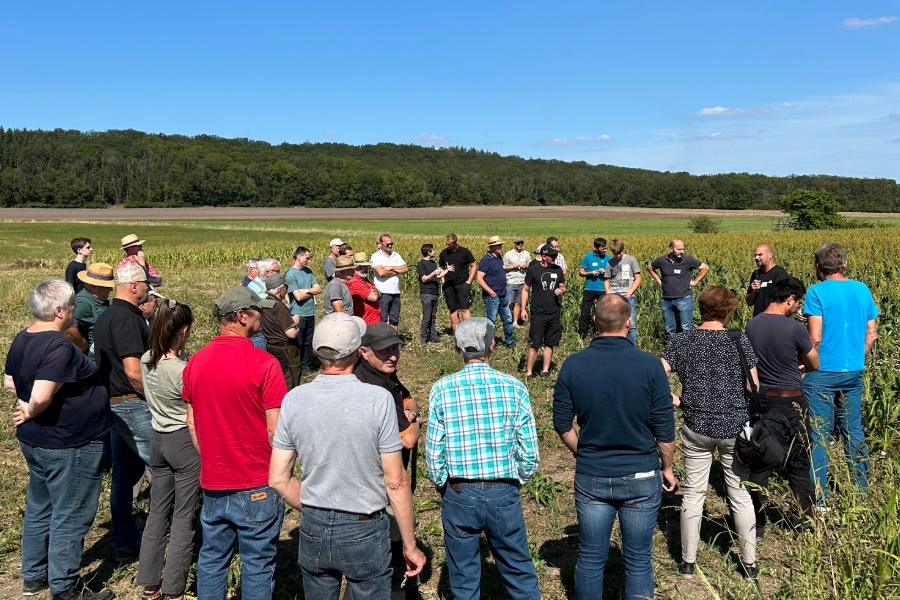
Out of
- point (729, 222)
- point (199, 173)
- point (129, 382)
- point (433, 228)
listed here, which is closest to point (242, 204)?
point (199, 173)

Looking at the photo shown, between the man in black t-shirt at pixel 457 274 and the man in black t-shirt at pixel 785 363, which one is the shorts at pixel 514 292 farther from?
the man in black t-shirt at pixel 785 363

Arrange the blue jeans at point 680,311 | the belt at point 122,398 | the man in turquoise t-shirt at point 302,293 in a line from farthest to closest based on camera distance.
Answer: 1. the blue jeans at point 680,311
2. the man in turquoise t-shirt at point 302,293
3. the belt at point 122,398

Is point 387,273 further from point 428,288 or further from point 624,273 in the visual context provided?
point 624,273

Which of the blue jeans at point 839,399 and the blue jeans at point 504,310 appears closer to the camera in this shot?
the blue jeans at point 839,399

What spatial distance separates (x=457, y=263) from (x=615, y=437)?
28.4ft

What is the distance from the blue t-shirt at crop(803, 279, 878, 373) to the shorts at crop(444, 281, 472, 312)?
7378 millimetres

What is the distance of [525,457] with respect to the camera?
3.38 metres

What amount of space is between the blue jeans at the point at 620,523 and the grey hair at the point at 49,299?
338 centimetres

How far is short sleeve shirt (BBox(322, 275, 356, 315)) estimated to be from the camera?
8.11 meters

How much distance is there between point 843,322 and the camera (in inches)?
207

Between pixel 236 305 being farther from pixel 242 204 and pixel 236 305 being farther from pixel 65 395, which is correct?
pixel 242 204

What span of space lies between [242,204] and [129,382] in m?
99.9

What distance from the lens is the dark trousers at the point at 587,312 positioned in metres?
12.4

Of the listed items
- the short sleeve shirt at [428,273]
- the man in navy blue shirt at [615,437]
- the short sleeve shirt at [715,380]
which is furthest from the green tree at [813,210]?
the man in navy blue shirt at [615,437]
